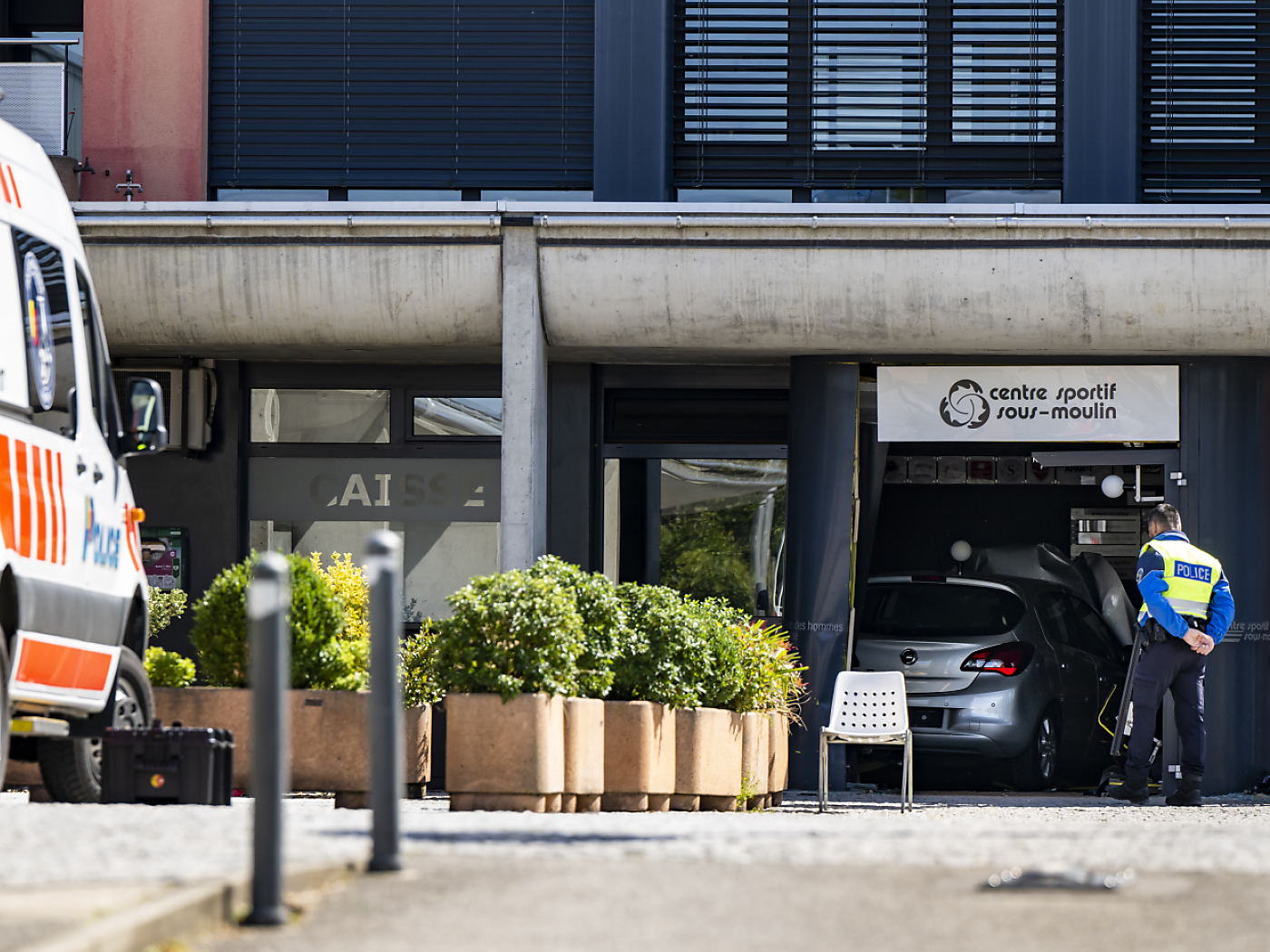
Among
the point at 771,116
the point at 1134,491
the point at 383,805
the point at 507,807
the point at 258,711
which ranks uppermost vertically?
the point at 771,116

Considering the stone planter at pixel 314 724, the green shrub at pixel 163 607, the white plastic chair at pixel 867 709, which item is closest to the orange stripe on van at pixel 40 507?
the stone planter at pixel 314 724

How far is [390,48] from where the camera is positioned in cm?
1290

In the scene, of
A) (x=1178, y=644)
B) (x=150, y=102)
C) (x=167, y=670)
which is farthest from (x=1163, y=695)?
(x=150, y=102)

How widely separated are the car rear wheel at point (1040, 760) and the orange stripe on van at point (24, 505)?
734cm

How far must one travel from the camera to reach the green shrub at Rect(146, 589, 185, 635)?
12680 mm

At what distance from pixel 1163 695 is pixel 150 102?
313 inches

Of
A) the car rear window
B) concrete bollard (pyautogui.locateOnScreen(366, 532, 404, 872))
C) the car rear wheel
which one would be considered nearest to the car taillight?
the car rear window

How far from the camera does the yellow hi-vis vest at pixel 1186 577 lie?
10773 millimetres

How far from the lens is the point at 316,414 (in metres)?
13.9

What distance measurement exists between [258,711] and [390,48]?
9.36 meters

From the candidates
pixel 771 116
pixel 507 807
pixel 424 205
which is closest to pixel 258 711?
pixel 507 807

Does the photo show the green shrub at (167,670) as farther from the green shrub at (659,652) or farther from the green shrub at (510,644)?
the green shrub at (659,652)

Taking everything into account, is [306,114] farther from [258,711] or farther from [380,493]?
[258,711]

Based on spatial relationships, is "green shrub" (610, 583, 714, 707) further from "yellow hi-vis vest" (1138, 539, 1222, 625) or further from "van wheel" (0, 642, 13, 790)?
"van wheel" (0, 642, 13, 790)
